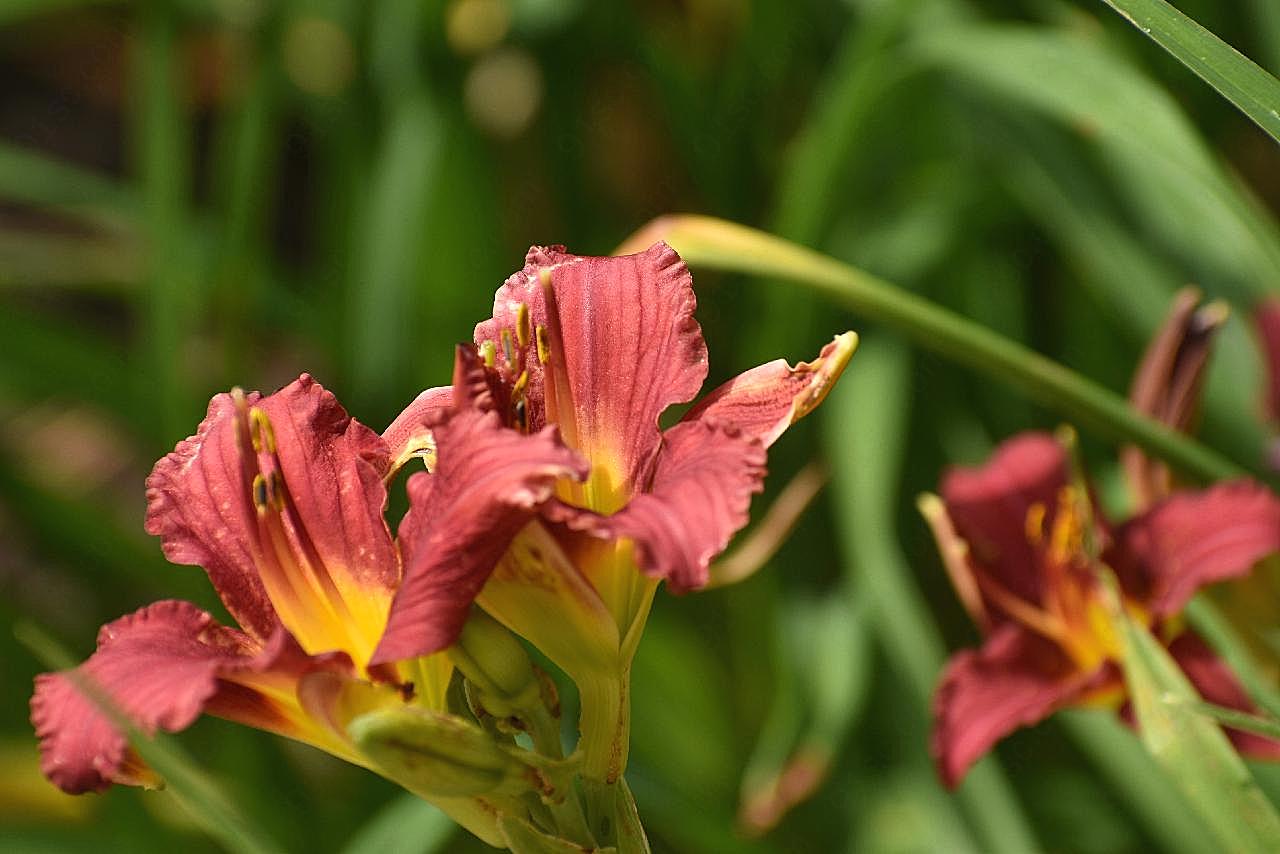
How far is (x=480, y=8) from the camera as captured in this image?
1297mm

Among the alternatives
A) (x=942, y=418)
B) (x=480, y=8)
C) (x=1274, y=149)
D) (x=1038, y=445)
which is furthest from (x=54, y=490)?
(x=1274, y=149)

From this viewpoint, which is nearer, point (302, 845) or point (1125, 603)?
point (1125, 603)

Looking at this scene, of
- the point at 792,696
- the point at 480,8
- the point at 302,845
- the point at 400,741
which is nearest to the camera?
the point at 400,741

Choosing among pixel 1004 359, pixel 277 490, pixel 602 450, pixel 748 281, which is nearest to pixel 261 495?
pixel 277 490

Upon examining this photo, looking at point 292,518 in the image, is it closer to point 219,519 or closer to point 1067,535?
point 219,519

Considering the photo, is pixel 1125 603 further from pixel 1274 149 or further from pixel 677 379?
pixel 1274 149

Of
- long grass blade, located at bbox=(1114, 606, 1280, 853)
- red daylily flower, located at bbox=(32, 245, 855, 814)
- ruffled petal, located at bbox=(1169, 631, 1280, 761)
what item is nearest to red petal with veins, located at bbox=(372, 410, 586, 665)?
red daylily flower, located at bbox=(32, 245, 855, 814)

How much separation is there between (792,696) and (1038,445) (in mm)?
381

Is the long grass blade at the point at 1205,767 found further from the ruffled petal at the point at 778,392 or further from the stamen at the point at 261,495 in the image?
the stamen at the point at 261,495

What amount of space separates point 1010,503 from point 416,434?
0.30m

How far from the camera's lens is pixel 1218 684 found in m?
0.56

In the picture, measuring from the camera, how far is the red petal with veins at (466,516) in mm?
372

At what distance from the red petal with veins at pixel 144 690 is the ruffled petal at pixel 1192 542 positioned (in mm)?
337

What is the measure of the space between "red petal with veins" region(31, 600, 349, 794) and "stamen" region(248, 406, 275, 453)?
0.18 feet
